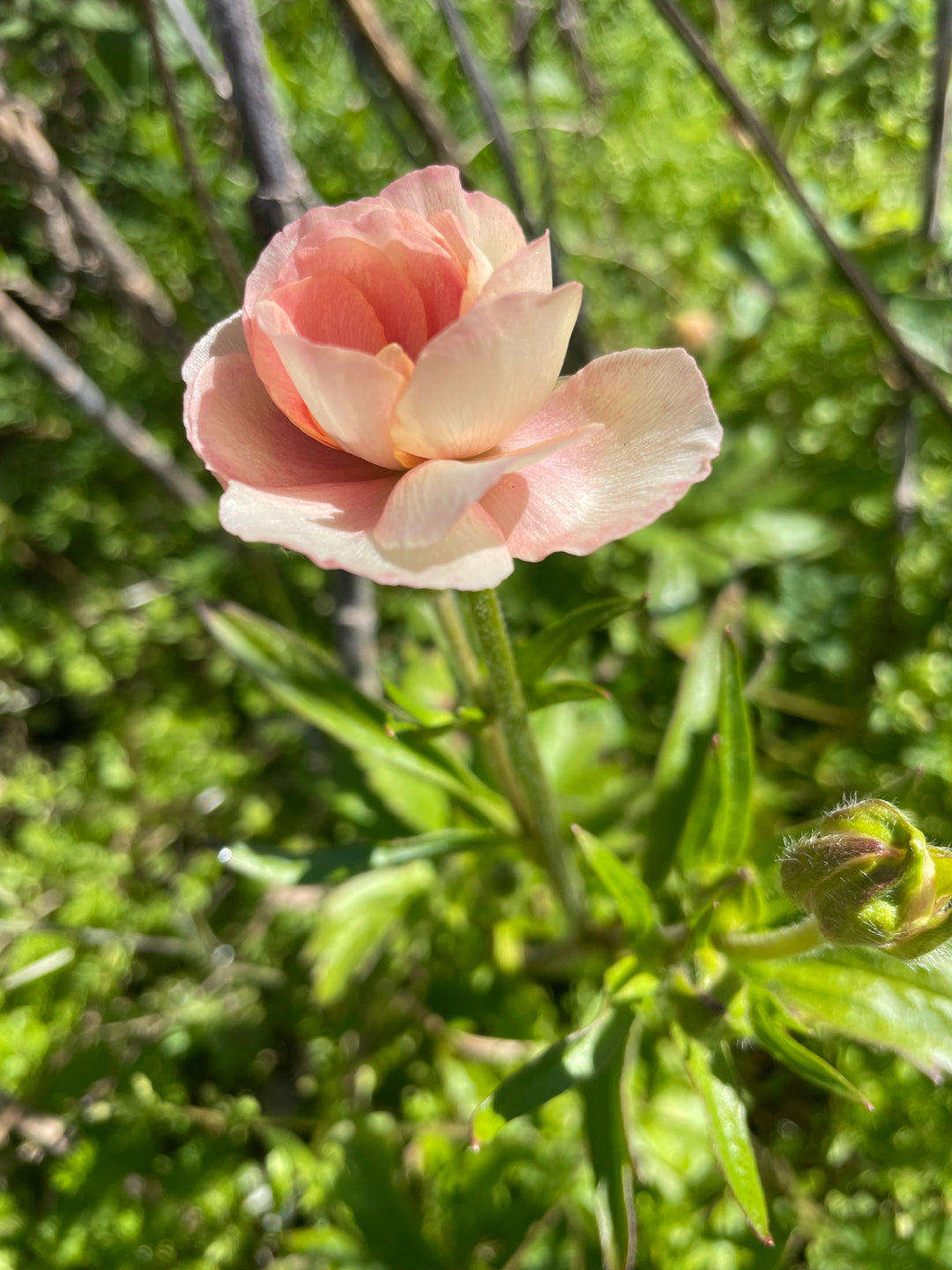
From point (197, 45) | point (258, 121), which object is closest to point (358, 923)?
point (258, 121)

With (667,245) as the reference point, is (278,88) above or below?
above

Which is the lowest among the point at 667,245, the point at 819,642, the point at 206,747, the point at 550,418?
the point at 819,642

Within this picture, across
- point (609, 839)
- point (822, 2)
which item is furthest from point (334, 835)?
point (822, 2)

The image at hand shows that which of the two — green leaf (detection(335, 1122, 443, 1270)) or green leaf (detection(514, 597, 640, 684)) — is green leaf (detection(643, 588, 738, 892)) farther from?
green leaf (detection(335, 1122, 443, 1270))

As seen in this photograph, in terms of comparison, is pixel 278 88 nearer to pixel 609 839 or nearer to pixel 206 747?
pixel 206 747

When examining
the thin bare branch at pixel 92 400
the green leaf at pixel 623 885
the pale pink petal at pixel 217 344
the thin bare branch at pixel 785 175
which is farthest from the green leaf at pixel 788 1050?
the thin bare branch at pixel 92 400

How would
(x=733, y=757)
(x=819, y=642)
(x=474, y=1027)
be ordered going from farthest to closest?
(x=819, y=642) < (x=474, y=1027) < (x=733, y=757)

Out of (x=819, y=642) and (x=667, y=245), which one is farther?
(x=667, y=245)

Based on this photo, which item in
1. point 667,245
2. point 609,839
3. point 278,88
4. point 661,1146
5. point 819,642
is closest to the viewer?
point 661,1146
